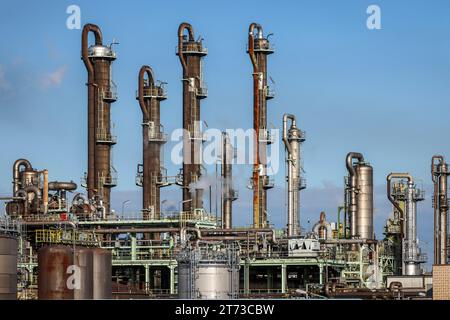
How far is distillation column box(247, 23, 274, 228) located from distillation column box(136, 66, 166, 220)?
6.98 meters

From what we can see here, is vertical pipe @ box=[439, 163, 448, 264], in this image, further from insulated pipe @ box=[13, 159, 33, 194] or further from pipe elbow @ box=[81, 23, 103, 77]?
insulated pipe @ box=[13, 159, 33, 194]

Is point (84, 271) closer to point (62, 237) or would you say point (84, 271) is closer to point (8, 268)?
point (8, 268)

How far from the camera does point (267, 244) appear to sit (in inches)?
3127

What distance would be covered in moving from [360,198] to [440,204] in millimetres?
7152

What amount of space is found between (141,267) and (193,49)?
1675cm

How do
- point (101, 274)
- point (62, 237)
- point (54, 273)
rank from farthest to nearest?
point (62, 237) < point (101, 274) < point (54, 273)

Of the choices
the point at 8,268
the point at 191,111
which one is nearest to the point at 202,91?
the point at 191,111

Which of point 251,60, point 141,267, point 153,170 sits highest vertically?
point 251,60

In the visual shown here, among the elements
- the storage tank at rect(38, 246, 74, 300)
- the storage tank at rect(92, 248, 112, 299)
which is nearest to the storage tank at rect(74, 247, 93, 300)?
the storage tank at rect(38, 246, 74, 300)

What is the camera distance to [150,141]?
3386 inches

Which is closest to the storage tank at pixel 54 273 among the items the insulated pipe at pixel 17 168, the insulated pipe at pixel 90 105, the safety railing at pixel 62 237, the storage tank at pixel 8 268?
the storage tank at pixel 8 268

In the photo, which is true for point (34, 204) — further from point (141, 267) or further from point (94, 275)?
point (94, 275)

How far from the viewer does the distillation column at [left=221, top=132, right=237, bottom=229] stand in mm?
83125
